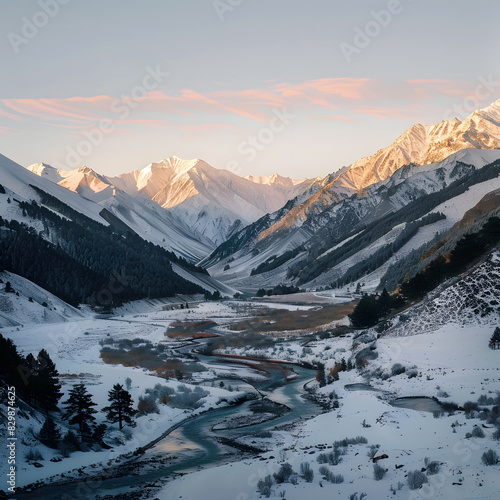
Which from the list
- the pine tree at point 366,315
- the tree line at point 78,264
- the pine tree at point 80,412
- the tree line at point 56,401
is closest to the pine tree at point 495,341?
the tree line at point 56,401

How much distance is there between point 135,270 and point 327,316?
82791 millimetres

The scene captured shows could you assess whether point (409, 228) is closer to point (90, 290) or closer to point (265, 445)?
point (90, 290)

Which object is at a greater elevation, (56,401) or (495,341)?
(495,341)

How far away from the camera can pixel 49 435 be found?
28.8 m

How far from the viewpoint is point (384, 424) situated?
30969mm

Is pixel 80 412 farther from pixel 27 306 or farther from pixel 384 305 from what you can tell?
pixel 27 306

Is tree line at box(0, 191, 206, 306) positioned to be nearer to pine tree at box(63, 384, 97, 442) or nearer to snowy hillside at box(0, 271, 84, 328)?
snowy hillside at box(0, 271, 84, 328)

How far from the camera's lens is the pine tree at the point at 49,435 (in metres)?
28.6

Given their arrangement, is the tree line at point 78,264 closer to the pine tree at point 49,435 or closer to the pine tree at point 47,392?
the pine tree at point 47,392

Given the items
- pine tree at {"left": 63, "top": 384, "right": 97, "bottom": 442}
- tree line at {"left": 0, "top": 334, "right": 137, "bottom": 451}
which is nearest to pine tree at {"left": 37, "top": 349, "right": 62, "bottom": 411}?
tree line at {"left": 0, "top": 334, "right": 137, "bottom": 451}

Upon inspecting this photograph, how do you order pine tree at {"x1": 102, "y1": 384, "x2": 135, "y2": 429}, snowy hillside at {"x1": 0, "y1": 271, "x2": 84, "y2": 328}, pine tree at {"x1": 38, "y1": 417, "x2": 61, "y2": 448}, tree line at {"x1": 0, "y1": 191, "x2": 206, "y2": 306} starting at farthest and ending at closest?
tree line at {"x1": 0, "y1": 191, "x2": 206, "y2": 306} → snowy hillside at {"x1": 0, "y1": 271, "x2": 84, "y2": 328} → pine tree at {"x1": 102, "y1": 384, "x2": 135, "y2": 429} → pine tree at {"x1": 38, "y1": 417, "x2": 61, "y2": 448}

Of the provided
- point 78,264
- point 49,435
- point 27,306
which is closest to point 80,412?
point 49,435

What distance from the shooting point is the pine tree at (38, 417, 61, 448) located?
2862 centimetres

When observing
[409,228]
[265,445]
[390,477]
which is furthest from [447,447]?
[409,228]
